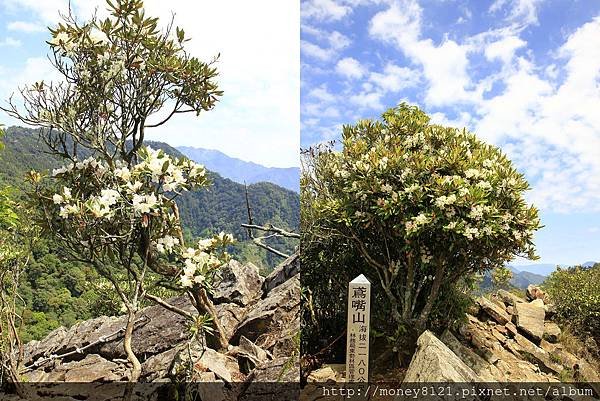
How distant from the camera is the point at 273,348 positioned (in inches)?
161

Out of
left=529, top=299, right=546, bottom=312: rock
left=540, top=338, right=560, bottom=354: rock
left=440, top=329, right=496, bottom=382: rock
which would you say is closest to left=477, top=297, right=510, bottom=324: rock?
left=540, top=338, right=560, bottom=354: rock

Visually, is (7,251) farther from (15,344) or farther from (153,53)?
(153,53)

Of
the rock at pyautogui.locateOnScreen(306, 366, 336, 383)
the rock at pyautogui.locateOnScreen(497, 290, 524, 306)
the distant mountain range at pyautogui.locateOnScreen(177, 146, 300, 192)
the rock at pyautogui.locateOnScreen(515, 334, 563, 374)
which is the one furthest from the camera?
the distant mountain range at pyautogui.locateOnScreen(177, 146, 300, 192)

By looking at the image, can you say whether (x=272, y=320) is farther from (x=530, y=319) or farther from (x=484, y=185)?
(x=530, y=319)

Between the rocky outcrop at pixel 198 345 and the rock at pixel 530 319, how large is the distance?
2.60 m

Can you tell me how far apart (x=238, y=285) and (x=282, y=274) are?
1.33ft

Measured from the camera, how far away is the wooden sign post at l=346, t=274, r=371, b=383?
12.3 feet

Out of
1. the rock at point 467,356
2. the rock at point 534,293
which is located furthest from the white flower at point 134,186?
the rock at point 534,293

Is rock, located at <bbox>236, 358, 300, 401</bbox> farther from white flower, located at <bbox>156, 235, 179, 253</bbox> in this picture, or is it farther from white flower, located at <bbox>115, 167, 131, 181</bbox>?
white flower, located at <bbox>115, 167, 131, 181</bbox>

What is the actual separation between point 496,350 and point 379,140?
2334mm

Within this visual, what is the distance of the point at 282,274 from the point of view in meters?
4.95

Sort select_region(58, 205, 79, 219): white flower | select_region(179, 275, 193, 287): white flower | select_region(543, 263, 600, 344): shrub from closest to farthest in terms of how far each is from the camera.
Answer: select_region(58, 205, 79, 219): white flower → select_region(179, 275, 193, 287): white flower → select_region(543, 263, 600, 344): shrub

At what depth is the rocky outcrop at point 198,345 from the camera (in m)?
3.55

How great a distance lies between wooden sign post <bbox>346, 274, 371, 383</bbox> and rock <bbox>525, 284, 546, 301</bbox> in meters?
4.02
